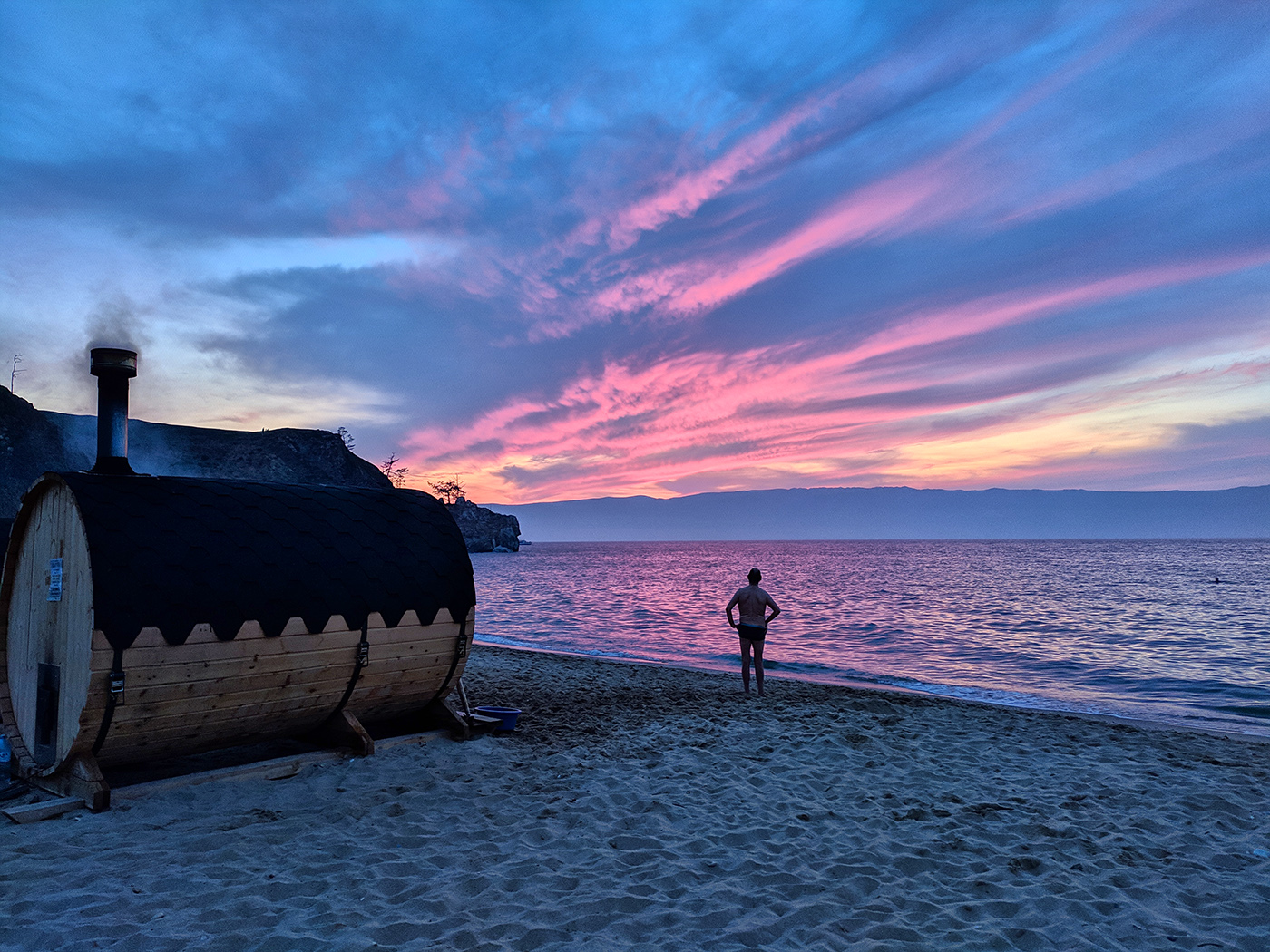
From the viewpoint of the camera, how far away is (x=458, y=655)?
8594 millimetres

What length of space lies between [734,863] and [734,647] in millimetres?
17608

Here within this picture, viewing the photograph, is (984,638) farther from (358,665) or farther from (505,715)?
(358,665)

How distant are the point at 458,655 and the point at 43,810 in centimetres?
396

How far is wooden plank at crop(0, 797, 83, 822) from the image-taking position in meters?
5.73

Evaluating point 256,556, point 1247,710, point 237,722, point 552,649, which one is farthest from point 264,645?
point 1247,710

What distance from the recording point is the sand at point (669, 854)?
4398 millimetres

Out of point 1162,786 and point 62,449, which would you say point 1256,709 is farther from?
point 62,449

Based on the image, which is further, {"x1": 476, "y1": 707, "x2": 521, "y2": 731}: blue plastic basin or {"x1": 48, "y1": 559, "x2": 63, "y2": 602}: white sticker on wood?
{"x1": 476, "y1": 707, "x2": 521, "y2": 731}: blue plastic basin

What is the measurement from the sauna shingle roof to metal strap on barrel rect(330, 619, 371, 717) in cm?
21

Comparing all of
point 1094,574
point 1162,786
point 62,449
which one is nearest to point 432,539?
point 1162,786

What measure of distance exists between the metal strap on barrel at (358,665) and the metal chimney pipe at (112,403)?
2906 millimetres

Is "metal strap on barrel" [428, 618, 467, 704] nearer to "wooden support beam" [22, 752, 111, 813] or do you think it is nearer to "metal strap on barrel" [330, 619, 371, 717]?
"metal strap on barrel" [330, 619, 371, 717]

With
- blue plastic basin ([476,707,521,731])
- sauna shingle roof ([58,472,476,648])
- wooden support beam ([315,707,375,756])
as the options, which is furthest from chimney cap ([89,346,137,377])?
blue plastic basin ([476,707,521,731])

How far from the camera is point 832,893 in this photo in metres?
5.02
